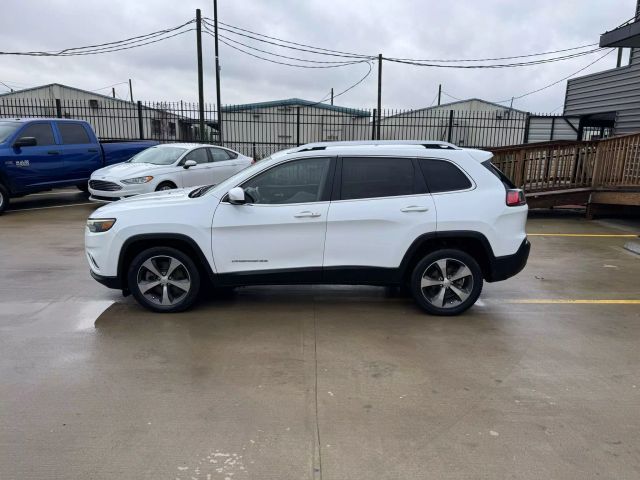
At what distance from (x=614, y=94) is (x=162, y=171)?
45.6 feet

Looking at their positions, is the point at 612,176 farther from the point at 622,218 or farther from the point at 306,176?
the point at 306,176

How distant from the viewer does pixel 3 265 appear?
6.42 m

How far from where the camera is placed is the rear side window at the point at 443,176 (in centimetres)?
467

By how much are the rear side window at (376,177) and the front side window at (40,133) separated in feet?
29.0

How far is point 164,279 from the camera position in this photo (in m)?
4.70

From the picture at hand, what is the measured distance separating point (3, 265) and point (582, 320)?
7202 mm

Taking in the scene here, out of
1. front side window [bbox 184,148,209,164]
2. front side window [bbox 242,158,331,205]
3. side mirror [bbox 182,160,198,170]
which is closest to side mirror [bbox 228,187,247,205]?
front side window [bbox 242,158,331,205]

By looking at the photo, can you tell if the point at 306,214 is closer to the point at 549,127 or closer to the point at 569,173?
the point at 569,173

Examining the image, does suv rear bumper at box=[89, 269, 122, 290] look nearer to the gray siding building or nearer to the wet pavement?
the wet pavement

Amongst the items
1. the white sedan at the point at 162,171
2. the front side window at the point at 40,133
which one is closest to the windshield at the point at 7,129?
the front side window at the point at 40,133

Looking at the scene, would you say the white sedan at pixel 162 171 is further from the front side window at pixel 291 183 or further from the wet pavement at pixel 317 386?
the front side window at pixel 291 183

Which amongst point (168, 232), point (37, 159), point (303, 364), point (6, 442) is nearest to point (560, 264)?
point (303, 364)

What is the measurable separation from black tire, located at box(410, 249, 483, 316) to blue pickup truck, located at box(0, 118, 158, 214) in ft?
30.4

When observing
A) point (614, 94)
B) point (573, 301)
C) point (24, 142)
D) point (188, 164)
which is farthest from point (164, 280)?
point (614, 94)
